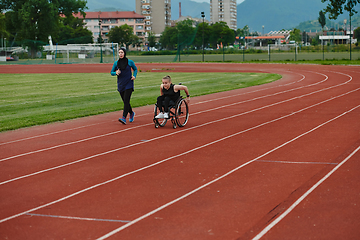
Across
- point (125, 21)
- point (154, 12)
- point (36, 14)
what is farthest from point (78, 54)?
point (154, 12)

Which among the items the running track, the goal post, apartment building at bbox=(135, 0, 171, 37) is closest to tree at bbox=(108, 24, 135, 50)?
apartment building at bbox=(135, 0, 171, 37)

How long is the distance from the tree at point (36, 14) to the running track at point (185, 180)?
2718 inches

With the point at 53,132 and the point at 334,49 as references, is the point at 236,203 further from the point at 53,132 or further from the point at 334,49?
the point at 334,49

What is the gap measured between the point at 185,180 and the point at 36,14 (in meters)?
76.5

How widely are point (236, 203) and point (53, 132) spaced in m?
6.05

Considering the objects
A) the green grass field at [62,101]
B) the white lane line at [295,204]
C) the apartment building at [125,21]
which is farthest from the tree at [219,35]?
the white lane line at [295,204]

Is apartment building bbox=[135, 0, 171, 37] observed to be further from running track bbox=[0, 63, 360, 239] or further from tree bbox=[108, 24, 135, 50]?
running track bbox=[0, 63, 360, 239]

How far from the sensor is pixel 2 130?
1044cm

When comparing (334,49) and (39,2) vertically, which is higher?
(39,2)

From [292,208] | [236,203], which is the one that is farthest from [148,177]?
[292,208]

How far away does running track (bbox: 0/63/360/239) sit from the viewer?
14.7 ft

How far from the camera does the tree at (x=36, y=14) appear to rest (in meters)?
74.3

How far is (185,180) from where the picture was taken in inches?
239

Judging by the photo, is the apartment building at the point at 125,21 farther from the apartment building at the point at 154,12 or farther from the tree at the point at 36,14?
the tree at the point at 36,14
